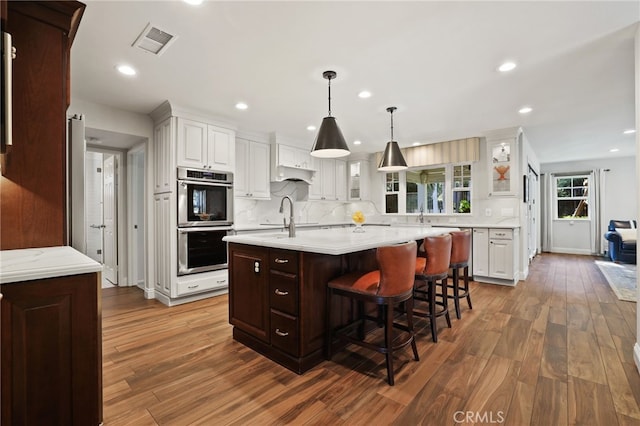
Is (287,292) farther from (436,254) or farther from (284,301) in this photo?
(436,254)

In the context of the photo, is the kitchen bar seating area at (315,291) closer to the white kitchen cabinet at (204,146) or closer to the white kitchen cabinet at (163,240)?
the white kitchen cabinet at (163,240)

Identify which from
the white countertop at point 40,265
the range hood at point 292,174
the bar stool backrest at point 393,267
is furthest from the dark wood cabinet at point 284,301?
the range hood at point 292,174

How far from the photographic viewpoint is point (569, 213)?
8.22 meters

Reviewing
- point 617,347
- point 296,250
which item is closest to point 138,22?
point 296,250

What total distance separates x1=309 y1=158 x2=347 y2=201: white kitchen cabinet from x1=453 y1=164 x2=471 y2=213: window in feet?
7.72

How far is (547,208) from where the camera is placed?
8.34m

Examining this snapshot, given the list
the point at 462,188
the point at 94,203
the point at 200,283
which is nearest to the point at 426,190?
the point at 462,188

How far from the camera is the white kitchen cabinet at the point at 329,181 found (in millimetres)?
6173

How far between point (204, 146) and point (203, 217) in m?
0.97

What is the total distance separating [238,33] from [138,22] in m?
0.69

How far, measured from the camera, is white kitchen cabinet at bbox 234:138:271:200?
4820 mm

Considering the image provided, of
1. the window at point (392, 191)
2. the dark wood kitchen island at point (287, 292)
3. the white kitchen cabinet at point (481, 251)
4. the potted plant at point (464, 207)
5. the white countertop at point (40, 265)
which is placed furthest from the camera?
the window at point (392, 191)

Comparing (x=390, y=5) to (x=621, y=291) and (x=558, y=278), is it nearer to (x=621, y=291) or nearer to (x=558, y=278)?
(x=621, y=291)

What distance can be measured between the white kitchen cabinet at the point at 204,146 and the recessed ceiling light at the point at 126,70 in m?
0.94
